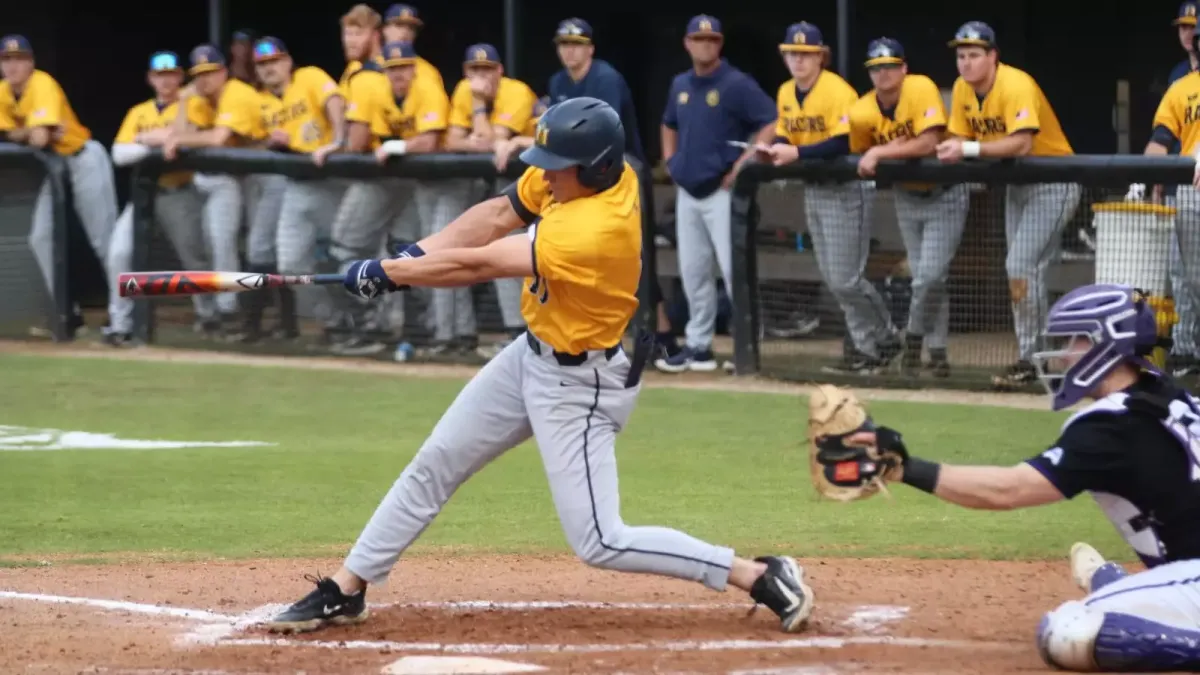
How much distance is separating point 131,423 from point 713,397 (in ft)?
10.4

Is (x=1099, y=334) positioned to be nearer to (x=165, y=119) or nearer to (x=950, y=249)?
(x=950, y=249)

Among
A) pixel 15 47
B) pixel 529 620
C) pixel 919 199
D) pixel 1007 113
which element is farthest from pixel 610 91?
pixel 529 620

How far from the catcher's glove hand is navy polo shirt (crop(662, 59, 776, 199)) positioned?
20.9 feet

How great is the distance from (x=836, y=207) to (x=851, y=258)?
0.31 meters

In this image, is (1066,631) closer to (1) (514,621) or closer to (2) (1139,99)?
(1) (514,621)

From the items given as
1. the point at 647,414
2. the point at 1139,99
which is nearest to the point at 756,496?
the point at 647,414

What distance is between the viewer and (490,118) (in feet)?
37.7

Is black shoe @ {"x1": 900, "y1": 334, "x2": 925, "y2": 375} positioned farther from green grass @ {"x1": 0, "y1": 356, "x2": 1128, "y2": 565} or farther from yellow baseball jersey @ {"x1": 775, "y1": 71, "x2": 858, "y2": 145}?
yellow baseball jersey @ {"x1": 775, "y1": 71, "x2": 858, "y2": 145}

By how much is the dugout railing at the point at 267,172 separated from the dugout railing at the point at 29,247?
64cm

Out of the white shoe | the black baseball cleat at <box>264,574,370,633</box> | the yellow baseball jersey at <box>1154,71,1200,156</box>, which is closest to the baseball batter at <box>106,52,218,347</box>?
the yellow baseball jersey at <box>1154,71,1200,156</box>

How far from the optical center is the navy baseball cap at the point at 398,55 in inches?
444

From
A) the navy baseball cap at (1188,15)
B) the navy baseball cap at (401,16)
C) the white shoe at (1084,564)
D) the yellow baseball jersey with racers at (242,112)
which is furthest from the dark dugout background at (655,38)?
the white shoe at (1084,564)

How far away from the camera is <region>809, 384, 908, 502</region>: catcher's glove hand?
4.47 metres

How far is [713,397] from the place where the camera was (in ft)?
33.3
